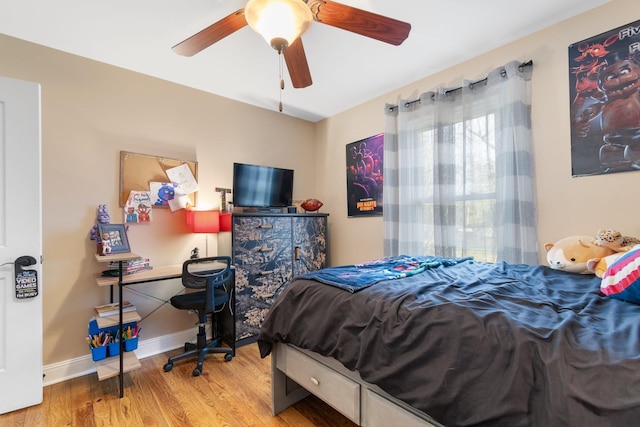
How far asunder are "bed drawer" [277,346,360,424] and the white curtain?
5.18 feet

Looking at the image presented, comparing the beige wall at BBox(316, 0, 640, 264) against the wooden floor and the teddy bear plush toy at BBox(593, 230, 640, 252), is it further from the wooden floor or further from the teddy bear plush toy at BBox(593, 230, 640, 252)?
the wooden floor

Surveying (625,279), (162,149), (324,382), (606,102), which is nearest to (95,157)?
(162,149)

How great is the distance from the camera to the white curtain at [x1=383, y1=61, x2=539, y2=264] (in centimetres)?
217

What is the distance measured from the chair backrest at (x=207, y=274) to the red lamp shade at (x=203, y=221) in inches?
15.2

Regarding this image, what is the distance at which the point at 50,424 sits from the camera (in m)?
1.76

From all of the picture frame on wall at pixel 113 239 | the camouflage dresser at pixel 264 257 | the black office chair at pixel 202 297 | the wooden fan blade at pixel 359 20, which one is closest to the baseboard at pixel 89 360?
the black office chair at pixel 202 297

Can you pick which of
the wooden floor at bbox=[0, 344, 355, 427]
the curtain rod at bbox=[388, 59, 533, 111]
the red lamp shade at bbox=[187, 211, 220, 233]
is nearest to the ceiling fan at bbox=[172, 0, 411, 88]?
the curtain rod at bbox=[388, 59, 533, 111]

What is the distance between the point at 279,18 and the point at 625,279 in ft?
6.23

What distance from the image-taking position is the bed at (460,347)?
80 cm

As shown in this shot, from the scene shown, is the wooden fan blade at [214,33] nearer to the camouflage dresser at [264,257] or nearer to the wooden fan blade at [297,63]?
the wooden fan blade at [297,63]

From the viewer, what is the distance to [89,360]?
2.40 m

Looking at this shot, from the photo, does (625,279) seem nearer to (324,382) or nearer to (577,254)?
(577,254)

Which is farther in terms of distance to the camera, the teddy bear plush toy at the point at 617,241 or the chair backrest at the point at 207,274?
the chair backrest at the point at 207,274

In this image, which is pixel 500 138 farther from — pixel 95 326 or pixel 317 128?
pixel 95 326
